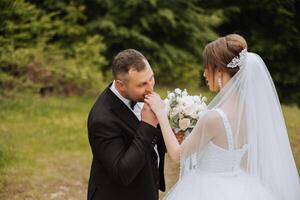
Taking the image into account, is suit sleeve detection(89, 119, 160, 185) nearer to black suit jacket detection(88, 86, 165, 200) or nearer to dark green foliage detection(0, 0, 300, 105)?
black suit jacket detection(88, 86, 165, 200)

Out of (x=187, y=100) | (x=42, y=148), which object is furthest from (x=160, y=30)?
(x=187, y=100)

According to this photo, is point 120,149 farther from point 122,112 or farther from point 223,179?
point 223,179

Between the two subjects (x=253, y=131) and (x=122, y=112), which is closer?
(x=122, y=112)

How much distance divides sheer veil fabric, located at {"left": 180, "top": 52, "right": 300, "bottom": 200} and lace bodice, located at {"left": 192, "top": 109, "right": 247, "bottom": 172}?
0.02m

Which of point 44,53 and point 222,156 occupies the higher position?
point 222,156

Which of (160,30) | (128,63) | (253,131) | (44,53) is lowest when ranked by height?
(160,30)

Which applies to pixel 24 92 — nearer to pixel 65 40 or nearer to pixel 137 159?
pixel 65 40

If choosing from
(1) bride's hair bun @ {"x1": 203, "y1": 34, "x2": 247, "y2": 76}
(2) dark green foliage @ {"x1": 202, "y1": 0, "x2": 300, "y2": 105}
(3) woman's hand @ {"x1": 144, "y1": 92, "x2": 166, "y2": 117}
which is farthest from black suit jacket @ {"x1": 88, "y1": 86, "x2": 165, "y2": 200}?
(2) dark green foliage @ {"x1": 202, "y1": 0, "x2": 300, "y2": 105}

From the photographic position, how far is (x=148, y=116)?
309cm

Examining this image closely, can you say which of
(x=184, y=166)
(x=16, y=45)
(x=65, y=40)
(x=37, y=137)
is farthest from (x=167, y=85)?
(x=184, y=166)

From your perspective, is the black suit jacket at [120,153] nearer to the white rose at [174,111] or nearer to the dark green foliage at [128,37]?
the white rose at [174,111]

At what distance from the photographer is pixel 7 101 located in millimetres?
10500

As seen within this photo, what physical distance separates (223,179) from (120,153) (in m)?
0.74

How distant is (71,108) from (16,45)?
2.48 meters
